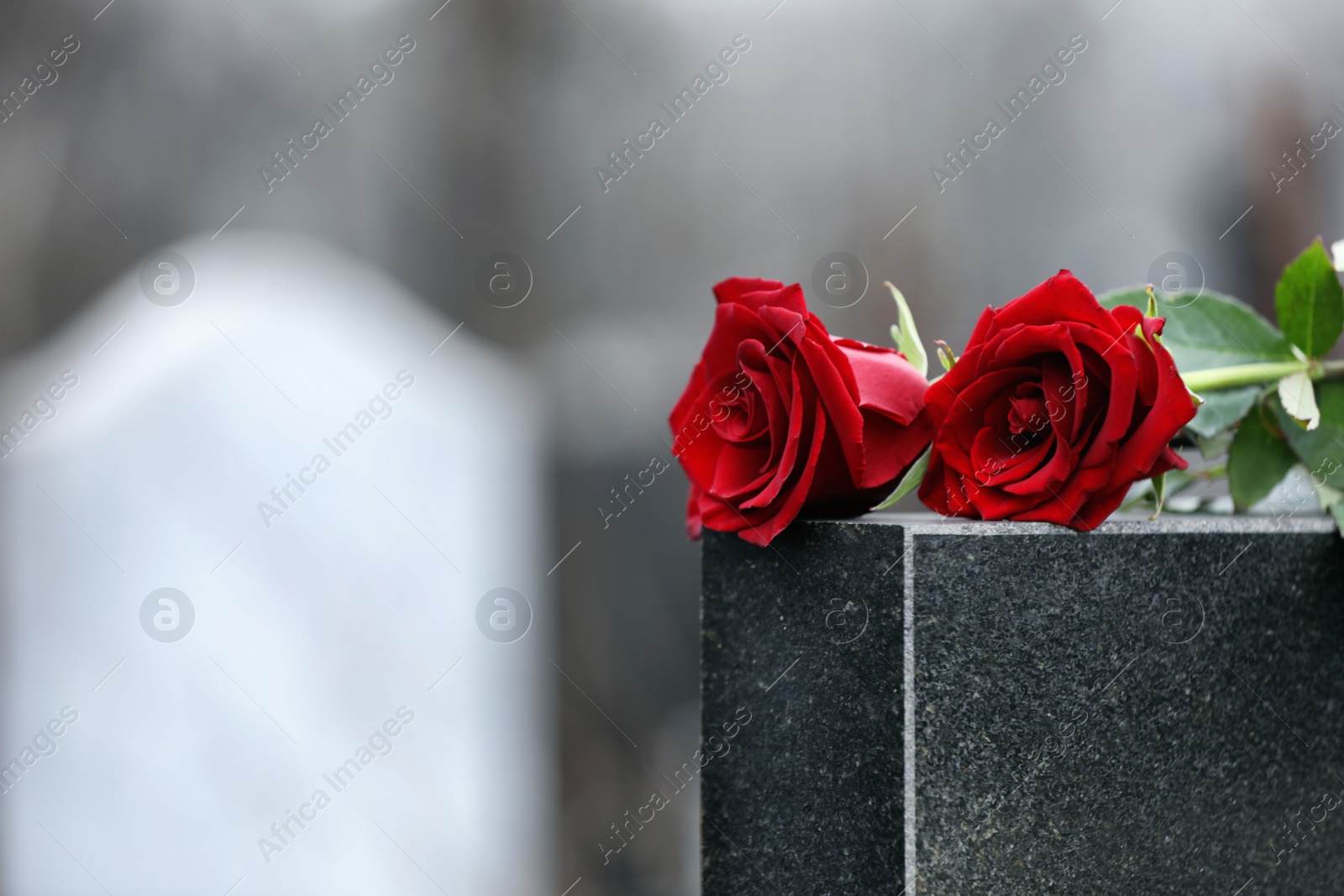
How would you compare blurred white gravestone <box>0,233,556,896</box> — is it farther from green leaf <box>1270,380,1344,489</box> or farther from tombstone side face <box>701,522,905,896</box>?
green leaf <box>1270,380,1344,489</box>

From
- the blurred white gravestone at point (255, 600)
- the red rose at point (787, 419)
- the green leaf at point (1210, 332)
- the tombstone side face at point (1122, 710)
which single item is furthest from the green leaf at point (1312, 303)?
the blurred white gravestone at point (255, 600)

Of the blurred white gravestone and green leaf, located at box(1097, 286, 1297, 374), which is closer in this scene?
green leaf, located at box(1097, 286, 1297, 374)

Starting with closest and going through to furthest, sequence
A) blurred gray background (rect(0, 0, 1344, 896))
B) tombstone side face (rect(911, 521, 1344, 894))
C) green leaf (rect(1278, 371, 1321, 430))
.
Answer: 1. tombstone side face (rect(911, 521, 1344, 894))
2. green leaf (rect(1278, 371, 1321, 430))
3. blurred gray background (rect(0, 0, 1344, 896))

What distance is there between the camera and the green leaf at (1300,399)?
1.54ft

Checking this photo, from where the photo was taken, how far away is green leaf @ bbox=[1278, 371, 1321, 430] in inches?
18.5

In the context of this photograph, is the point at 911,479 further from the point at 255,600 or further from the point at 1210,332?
the point at 255,600

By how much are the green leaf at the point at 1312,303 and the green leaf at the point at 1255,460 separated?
0.05 meters

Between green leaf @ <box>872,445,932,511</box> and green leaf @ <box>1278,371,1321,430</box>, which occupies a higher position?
green leaf @ <box>872,445,932,511</box>

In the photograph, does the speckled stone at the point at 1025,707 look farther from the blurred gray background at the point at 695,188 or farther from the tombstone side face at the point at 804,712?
the blurred gray background at the point at 695,188

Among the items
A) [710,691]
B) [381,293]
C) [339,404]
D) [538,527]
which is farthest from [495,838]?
[710,691]

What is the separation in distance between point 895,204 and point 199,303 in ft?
3.90

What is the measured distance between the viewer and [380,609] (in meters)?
1.31

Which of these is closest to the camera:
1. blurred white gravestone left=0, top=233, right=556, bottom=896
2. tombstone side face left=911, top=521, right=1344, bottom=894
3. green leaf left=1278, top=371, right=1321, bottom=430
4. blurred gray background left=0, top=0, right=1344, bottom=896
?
tombstone side face left=911, top=521, right=1344, bottom=894

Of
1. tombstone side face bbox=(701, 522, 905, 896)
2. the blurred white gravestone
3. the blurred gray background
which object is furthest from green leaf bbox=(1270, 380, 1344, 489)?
the blurred gray background
